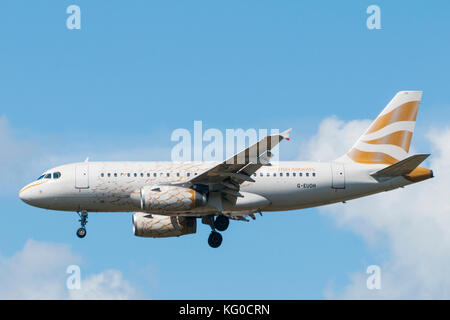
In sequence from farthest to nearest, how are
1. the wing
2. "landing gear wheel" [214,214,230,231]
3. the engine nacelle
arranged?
1. the engine nacelle
2. "landing gear wheel" [214,214,230,231]
3. the wing

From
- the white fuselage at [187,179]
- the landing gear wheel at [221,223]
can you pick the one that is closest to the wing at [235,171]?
the white fuselage at [187,179]

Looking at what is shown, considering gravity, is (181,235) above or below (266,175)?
below

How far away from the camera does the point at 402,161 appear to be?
1881 inches

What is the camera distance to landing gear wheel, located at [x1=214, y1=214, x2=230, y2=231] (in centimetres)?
5009

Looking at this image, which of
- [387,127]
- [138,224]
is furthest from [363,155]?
[138,224]

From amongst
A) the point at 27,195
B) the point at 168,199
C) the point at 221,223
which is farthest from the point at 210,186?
the point at 27,195

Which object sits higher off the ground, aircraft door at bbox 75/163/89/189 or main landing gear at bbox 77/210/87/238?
aircraft door at bbox 75/163/89/189

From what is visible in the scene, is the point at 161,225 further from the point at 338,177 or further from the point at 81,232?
the point at 338,177

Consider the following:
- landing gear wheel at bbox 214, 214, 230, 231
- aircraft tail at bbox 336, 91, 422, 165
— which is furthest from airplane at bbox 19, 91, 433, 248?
aircraft tail at bbox 336, 91, 422, 165

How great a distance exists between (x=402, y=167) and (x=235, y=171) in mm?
10119

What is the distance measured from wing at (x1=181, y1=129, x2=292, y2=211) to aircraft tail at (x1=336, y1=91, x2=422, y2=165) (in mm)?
7887

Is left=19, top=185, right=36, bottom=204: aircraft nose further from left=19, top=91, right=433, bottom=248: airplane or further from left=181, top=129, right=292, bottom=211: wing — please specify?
left=181, top=129, right=292, bottom=211: wing

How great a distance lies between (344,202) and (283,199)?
4.09 m

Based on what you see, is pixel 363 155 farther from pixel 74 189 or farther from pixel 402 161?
pixel 74 189
